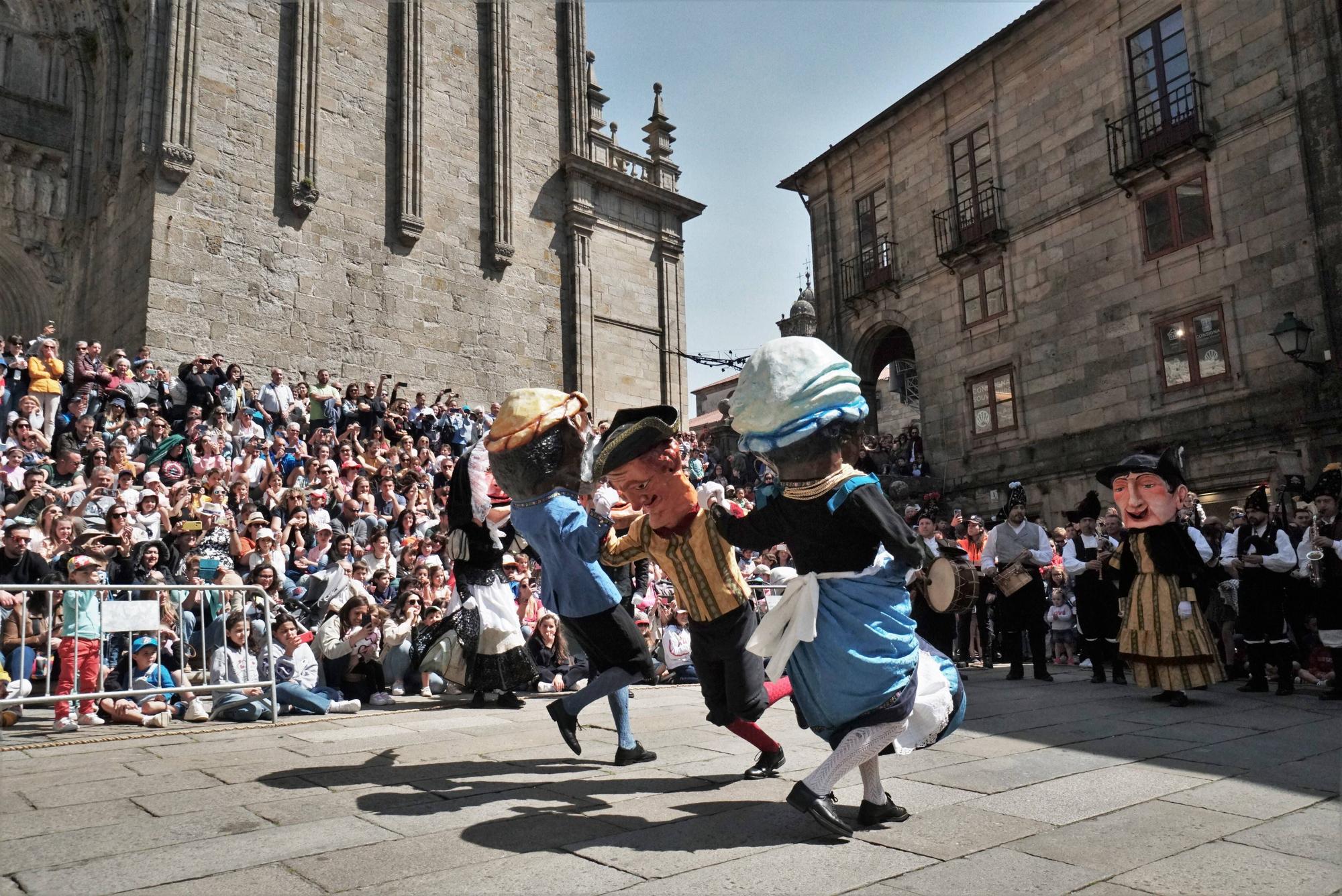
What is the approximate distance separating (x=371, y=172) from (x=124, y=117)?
4.84 metres

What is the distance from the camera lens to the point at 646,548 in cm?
437

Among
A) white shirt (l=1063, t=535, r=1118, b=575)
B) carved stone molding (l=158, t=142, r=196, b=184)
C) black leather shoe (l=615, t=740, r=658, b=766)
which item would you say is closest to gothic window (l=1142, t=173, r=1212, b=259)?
white shirt (l=1063, t=535, r=1118, b=575)

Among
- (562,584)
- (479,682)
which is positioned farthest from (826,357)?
(479,682)

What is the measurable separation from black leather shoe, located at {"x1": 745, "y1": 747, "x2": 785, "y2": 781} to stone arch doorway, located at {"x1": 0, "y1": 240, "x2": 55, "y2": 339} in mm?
21435

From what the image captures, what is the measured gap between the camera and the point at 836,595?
3602 mm

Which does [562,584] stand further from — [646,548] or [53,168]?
[53,168]

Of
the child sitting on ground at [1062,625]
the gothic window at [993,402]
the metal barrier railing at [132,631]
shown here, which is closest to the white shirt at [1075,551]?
the child sitting on ground at [1062,625]

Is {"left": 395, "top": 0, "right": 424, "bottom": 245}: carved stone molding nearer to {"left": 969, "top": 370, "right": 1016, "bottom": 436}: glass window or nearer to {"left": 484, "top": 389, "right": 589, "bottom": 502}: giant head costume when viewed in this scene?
{"left": 969, "top": 370, "right": 1016, "bottom": 436}: glass window

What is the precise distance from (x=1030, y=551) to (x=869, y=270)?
50.9 ft

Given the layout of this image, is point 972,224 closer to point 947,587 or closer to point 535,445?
point 535,445

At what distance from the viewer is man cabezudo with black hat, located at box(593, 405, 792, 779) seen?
4.14m

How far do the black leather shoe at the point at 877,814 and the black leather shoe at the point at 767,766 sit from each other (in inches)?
34.9

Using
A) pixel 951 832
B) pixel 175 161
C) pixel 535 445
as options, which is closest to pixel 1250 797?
pixel 951 832

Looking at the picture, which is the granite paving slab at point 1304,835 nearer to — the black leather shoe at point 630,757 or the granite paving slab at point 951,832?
the granite paving slab at point 951,832
